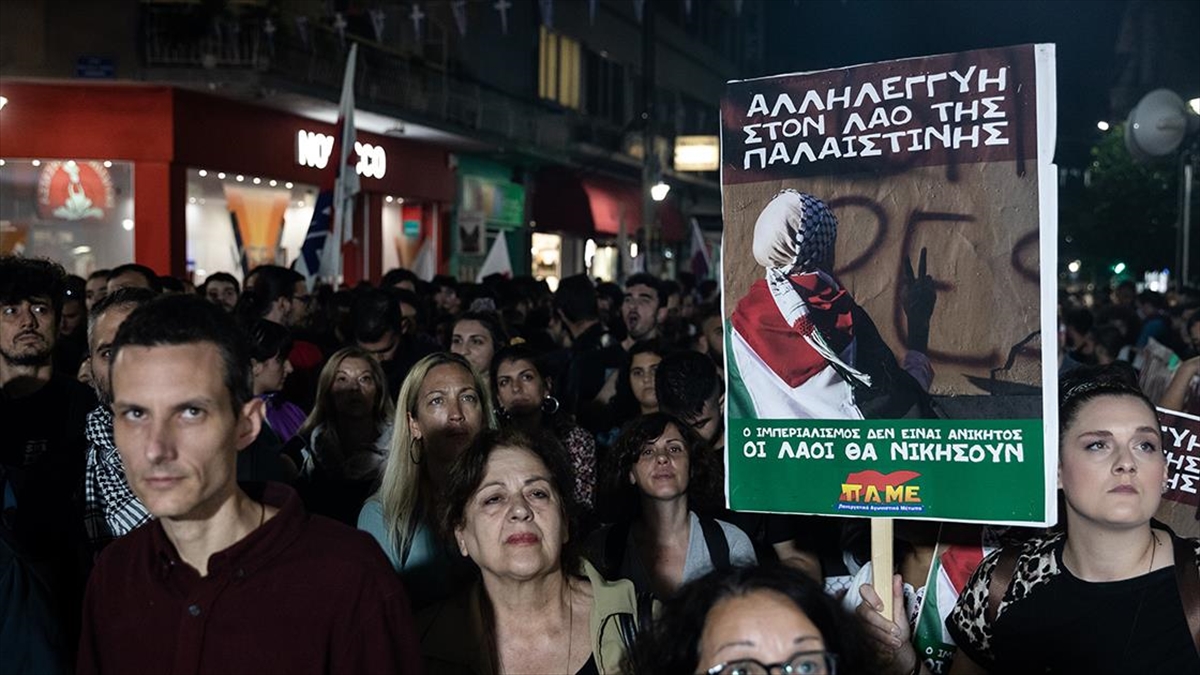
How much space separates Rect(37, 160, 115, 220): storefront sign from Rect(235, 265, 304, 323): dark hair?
32.7 feet

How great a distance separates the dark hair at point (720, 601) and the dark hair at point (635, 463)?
2.80 metres

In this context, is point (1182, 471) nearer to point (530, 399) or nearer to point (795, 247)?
point (795, 247)

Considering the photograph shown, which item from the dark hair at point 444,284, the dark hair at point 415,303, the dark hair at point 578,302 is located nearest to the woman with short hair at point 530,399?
the dark hair at point 415,303

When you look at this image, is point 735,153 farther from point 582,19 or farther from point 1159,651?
point 582,19

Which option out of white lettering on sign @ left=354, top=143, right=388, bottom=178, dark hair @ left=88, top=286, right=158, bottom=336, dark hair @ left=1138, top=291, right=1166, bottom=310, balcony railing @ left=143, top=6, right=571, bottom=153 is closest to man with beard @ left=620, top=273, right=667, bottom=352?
dark hair @ left=88, top=286, right=158, bottom=336

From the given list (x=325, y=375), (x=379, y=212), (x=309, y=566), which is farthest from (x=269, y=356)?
(x=379, y=212)

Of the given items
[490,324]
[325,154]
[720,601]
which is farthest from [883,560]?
[325,154]

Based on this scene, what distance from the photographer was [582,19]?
39.7m

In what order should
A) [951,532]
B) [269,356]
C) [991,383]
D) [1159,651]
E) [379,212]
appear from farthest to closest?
[379,212]
[269,356]
[951,532]
[991,383]
[1159,651]

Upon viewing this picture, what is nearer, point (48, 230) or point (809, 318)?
point (809, 318)

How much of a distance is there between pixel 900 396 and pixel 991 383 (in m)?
0.28

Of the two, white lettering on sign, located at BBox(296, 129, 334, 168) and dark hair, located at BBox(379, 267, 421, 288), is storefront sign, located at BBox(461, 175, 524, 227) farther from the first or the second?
dark hair, located at BBox(379, 267, 421, 288)

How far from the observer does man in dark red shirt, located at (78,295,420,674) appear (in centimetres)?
315

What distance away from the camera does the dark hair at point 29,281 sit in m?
6.40
